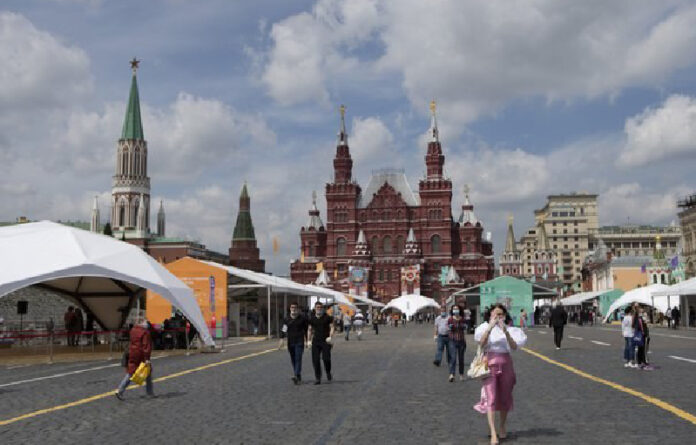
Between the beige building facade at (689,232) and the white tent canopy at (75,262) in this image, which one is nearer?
the white tent canopy at (75,262)

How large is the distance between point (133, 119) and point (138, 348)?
133 meters

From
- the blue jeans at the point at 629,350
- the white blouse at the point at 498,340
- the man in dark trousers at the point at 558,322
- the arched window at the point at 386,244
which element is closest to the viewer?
the white blouse at the point at 498,340

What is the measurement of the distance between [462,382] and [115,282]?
21.9 metres

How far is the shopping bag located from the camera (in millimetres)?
12609

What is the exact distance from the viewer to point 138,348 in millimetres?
12906

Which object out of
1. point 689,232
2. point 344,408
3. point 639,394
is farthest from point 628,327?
point 689,232

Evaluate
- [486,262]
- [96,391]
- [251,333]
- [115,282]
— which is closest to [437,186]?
[486,262]

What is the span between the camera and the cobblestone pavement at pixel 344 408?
876cm

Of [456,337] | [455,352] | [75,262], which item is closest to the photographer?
[455,352]

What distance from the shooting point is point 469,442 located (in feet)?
27.1

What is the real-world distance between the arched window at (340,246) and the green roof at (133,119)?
1923 inches

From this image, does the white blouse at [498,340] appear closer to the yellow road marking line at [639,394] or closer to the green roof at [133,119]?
the yellow road marking line at [639,394]

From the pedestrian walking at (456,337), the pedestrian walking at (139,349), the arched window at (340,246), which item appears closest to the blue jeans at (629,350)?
the pedestrian walking at (456,337)

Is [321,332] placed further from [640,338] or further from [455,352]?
[640,338]
